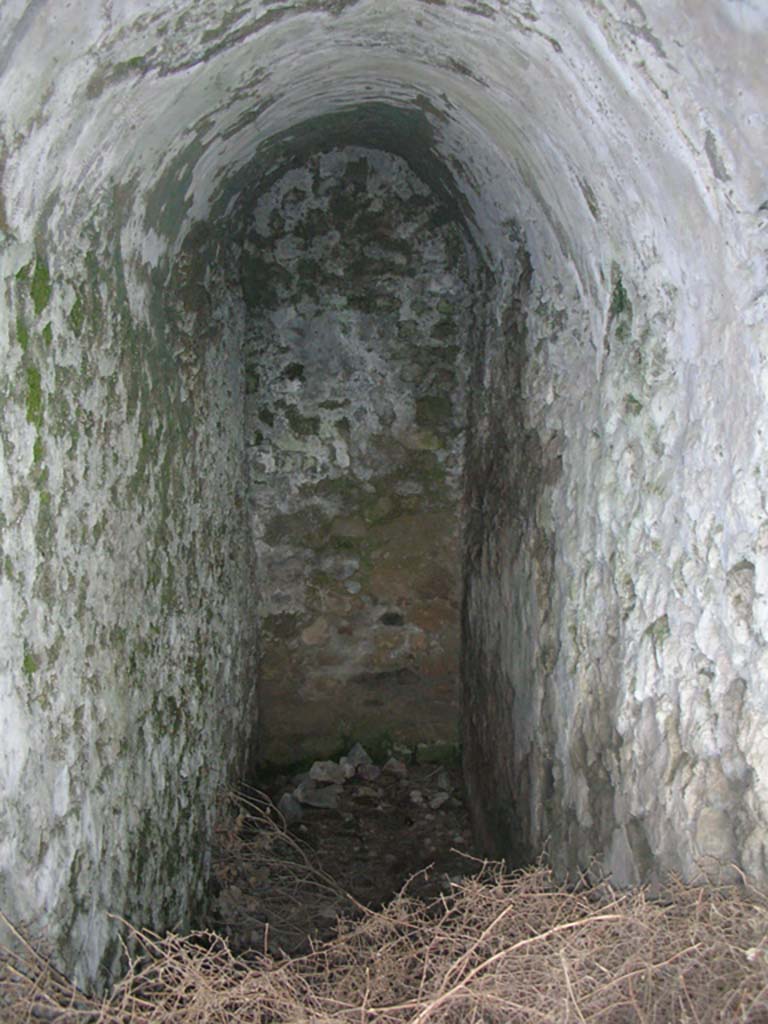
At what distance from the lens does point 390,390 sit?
12.6ft

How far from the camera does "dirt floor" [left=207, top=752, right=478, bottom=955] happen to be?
301cm

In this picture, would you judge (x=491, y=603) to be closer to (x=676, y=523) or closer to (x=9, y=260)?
(x=676, y=523)

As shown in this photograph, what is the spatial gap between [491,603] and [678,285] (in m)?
1.85

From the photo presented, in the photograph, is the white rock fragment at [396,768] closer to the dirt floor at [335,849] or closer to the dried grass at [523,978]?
the dirt floor at [335,849]

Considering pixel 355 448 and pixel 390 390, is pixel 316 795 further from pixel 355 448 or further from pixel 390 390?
pixel 390 390

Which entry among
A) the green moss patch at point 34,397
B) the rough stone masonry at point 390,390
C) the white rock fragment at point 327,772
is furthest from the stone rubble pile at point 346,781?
the green moss patch at point 34,397

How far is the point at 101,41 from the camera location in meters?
1.41

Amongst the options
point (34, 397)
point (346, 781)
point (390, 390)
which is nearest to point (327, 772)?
point (346, 781)

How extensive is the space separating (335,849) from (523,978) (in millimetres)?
2479

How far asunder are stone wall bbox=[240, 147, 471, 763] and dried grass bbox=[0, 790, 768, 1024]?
2528 mm

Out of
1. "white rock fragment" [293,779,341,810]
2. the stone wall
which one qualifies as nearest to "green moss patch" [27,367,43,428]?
the stone wall

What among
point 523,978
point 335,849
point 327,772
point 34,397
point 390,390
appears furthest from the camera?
point 327,772

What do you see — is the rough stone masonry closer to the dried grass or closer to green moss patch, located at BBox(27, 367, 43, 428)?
green moss patch, located at BBox(27, 367, 43, 428)

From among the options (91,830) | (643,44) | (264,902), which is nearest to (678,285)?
(643,44)
